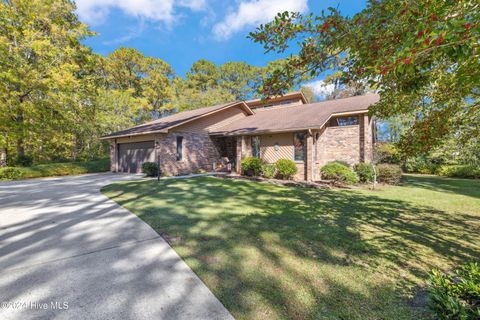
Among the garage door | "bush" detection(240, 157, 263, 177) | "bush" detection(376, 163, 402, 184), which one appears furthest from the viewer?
the garage door

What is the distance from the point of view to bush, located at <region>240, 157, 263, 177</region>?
1306 cm

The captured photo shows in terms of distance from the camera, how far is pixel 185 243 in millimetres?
3809


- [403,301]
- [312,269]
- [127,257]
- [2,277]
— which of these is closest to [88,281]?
[127,257]

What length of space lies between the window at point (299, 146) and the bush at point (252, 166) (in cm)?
215

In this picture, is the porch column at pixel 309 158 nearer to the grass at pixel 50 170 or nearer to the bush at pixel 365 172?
the bush at pixel 365 172

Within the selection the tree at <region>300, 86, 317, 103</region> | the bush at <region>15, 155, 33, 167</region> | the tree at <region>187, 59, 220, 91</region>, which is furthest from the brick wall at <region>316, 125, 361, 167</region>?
the tree at <region>187, 59, 220, 91</region>

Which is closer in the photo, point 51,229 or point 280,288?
Answer: point 280,288

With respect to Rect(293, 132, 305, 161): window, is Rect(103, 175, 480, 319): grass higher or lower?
lower

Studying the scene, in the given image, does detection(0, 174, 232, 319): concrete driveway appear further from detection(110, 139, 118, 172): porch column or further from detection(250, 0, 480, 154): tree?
detection(110, 139, 118, 172): porch column

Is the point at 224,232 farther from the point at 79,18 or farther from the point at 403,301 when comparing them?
the point at 79,18

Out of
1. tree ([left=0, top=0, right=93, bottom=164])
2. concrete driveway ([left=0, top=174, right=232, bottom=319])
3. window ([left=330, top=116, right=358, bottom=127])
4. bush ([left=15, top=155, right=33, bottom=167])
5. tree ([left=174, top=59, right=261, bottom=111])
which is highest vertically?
tree ([left=174, top=59, right=261, bottom=111])

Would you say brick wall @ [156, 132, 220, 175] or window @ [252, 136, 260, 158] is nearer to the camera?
brick wall @ [156, 132, 220, 175]

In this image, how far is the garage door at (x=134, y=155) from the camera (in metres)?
14.8

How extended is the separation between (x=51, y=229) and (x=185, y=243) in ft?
9.85
